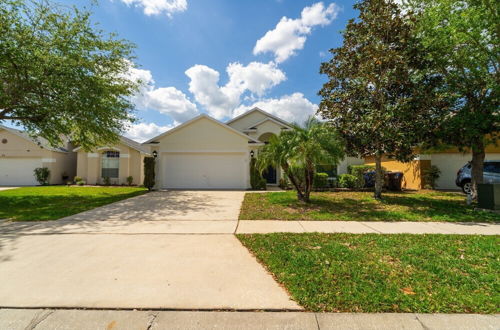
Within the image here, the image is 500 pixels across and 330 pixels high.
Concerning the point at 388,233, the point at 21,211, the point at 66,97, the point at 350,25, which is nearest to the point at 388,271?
the point at 388,233

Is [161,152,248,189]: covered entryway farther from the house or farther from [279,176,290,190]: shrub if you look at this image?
[279,176,290,190]: shrub

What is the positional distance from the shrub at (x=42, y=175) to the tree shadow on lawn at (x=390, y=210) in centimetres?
1993

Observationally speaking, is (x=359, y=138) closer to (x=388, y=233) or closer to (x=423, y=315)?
(x=388, y=233)

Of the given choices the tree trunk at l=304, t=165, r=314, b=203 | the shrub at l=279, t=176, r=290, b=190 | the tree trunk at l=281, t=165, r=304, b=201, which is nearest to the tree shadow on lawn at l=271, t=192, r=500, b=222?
the tree trunk at l=281, t=165, r=304, b=201

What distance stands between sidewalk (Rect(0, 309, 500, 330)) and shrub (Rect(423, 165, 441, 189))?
13718 mm

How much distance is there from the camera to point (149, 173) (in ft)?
43.5

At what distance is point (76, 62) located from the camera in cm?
925

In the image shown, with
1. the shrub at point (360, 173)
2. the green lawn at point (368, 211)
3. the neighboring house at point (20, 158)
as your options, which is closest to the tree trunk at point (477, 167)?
the green lawn at point (368, 211)

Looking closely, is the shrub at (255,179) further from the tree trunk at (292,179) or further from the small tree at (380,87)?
the small tree at (380,87)

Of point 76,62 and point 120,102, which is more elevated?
point 76,62

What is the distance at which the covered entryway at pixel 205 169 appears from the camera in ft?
46.8

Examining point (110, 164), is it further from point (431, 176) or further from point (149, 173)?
point (431, 176)

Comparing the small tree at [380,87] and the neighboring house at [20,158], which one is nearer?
the small tree at [380,87]

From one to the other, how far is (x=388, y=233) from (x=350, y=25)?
29.9ft
